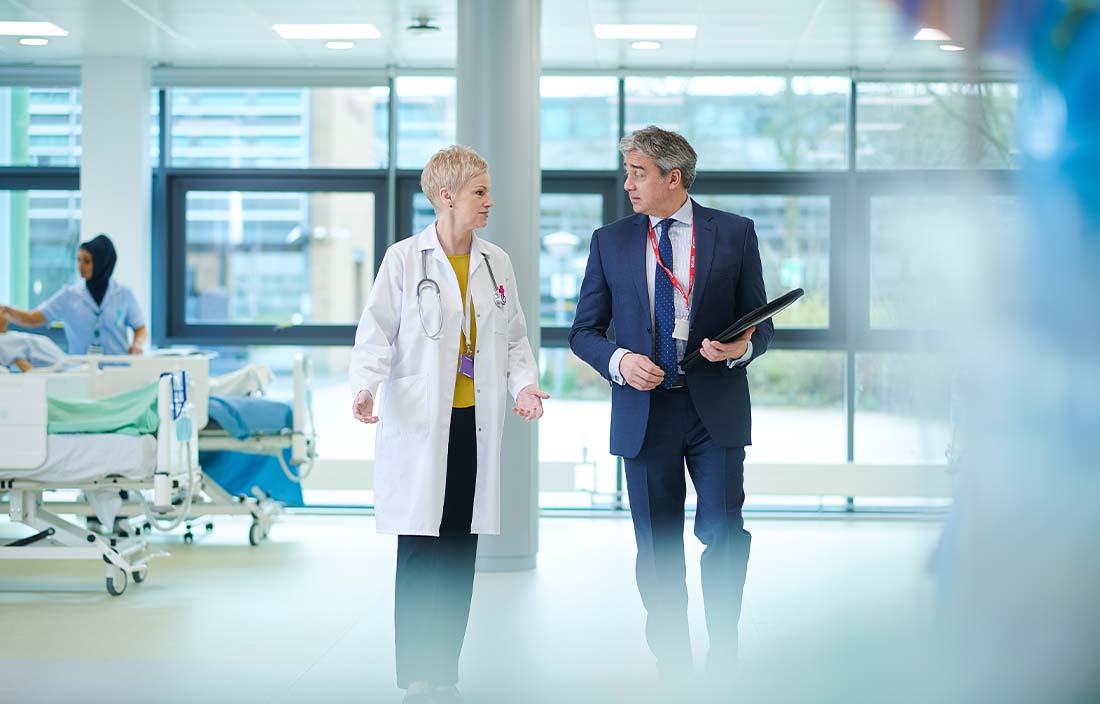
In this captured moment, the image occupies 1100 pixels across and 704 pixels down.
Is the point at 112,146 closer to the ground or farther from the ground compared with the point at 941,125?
farther from the ground

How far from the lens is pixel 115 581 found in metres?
4.34

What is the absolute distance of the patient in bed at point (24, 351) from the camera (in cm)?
510

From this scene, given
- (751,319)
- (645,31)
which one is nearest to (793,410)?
(645,31)

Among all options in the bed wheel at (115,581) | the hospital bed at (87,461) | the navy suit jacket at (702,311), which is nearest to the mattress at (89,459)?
the hospital bed at (87,461)

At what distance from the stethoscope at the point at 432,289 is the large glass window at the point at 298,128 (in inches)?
181

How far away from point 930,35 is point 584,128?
655 centimetres

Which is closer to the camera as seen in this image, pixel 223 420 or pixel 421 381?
pixel 421 381

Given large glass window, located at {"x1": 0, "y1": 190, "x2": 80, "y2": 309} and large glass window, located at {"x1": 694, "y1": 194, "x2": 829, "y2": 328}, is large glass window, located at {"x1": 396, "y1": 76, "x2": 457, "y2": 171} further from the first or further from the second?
large glass window, located at {"x1": 0, "y1": 190, "x2": 80, "y2": 309}

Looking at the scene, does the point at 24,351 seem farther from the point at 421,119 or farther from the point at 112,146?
the point at 421,119

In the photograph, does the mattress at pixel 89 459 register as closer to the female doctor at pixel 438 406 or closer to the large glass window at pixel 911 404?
the female doctor at pixel 438 406

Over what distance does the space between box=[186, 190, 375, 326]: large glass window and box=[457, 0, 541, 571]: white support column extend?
2578 mm

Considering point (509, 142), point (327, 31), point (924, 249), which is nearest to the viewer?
point (924, 249)

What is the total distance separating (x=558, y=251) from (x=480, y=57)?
2.54 metres

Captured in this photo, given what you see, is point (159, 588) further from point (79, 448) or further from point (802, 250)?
point (802, 250)
